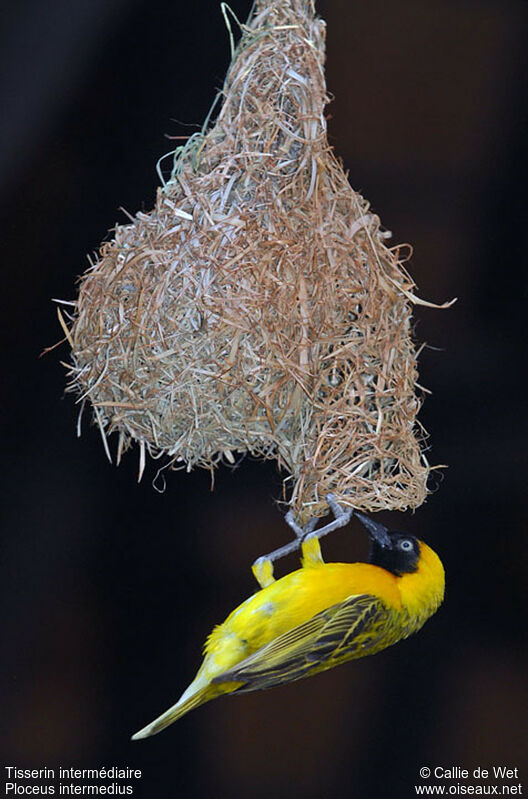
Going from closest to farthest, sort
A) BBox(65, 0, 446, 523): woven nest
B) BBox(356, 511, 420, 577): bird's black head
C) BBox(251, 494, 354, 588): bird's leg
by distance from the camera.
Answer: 1. BBox(65, 0, 446, 523): woven nest
2. BBox(251, 494, 354, 588): bird's leg
3. BBox(356, 511, 420, 577): bird's black head

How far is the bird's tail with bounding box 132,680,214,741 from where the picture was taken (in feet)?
5.56

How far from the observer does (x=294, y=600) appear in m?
1.64

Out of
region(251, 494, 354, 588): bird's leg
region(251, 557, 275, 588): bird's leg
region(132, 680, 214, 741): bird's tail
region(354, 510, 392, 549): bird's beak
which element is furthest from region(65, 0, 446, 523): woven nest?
region(132, 680, 214, 741): bird's tail

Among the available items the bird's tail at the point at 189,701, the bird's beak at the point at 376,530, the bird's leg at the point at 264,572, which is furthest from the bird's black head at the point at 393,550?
the bird's tail at the point at 189,701

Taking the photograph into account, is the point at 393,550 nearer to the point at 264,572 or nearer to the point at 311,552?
the point at 311,552

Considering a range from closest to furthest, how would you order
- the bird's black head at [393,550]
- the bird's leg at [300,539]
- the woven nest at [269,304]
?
the woven nest at [269,304]
the bird's leg at [300,539]
the bird's black head at [393,550]

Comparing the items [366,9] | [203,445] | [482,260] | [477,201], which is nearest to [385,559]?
[203,445]

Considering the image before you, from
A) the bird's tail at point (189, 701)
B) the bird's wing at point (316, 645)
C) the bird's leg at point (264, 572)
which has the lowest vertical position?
the bird's tail at point (189, 701)

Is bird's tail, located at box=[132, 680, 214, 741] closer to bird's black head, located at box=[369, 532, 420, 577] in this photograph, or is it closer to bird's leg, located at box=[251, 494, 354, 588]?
bird's leg, located at box=[251, 494, 354, 588]

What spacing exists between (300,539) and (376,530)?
0.50ft

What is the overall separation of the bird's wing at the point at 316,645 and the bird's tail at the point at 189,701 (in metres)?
0.05

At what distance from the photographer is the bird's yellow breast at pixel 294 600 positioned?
1.64m

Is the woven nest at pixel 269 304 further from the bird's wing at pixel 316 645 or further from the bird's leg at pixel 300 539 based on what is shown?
the bird's wing at pixel 316 645

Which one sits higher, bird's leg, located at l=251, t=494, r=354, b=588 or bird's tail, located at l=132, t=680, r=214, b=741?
bird's leg, located at l=251, t=494, r=354, b=588
